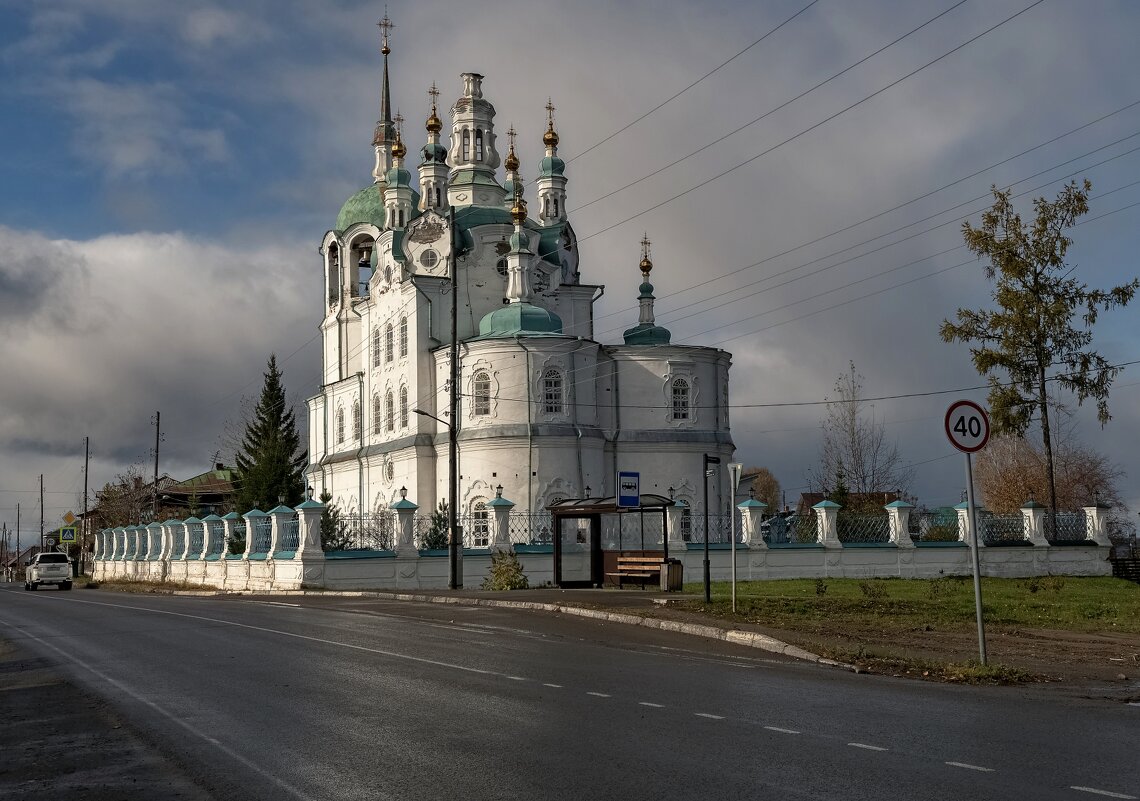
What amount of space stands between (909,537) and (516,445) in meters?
15.7

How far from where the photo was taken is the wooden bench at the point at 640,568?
1169 inches

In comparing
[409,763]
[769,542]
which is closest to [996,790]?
[409,763]

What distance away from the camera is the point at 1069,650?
52.1ft

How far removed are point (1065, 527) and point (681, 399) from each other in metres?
16.4

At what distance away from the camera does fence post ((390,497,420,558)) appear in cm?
3353

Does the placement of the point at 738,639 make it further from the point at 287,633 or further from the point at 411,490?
the point at 411,490

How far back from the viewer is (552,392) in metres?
46.8

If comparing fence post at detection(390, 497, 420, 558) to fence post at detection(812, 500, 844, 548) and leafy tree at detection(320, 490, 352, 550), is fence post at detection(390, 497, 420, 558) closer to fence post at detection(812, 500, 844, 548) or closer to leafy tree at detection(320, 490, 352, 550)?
leafy tree at detection(320, 490, 352, 550)

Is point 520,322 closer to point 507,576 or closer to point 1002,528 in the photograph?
point 507,576

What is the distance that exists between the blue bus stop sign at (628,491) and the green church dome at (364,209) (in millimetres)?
34326

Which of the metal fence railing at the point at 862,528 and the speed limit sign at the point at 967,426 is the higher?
the speed limit sign at the point at 967,426

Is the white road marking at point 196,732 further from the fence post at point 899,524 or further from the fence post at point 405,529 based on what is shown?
the fence post at point 899,524

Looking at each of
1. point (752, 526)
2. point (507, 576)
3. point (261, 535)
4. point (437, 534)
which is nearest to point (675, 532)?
point (752, 526)

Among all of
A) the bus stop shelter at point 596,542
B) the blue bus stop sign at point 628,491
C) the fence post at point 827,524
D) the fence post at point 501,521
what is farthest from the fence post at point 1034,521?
the fence post at point 501,521
